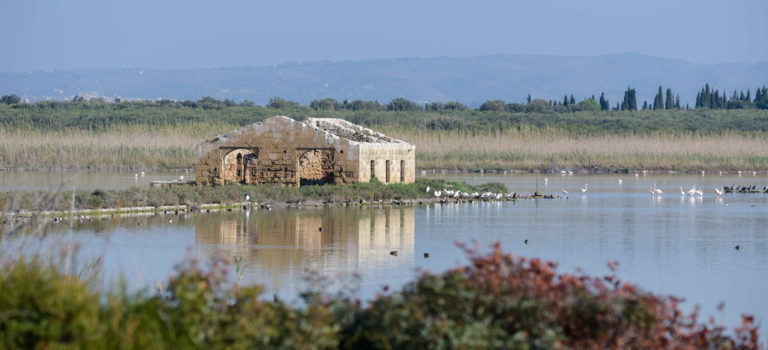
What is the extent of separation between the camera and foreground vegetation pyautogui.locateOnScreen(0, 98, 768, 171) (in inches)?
2253

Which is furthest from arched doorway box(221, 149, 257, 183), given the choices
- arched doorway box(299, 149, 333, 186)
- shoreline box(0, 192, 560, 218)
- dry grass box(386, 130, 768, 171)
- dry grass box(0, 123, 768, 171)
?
dry grass box(386, 130, 768, 171)

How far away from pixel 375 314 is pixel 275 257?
10897 mm

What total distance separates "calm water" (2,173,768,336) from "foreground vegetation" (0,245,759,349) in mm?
2068

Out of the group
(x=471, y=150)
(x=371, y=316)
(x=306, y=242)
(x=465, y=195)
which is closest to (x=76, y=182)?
(x=465, y=195)

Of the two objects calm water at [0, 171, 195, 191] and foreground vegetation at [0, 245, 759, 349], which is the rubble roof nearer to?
calm water at [0, 171, 195, 191]

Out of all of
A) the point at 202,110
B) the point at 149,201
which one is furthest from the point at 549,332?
the point at 202,110

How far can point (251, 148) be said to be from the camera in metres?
31.4

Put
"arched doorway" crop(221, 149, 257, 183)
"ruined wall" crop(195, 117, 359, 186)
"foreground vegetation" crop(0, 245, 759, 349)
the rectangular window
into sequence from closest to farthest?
"foreground vegetation" crop(0, 245, 759, 349)
"ruined wall" crop(195, 117, 359, 186)
the rectangular window
"arched doorway" crop(221, 149, 257, 183)

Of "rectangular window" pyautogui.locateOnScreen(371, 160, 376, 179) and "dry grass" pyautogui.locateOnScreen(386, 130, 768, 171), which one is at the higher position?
"dry grass" pyautogui.locateOnScreen(386, 130, 768, 171)

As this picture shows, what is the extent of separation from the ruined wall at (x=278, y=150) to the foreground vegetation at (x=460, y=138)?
752 inches

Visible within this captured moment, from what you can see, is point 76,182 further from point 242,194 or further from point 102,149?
point 102,149

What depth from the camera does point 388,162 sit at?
3322cm

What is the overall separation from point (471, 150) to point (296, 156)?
103 ft

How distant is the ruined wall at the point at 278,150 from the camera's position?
30.9 meters
